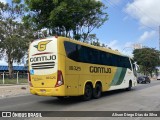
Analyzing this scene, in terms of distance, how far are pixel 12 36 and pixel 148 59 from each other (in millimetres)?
46378

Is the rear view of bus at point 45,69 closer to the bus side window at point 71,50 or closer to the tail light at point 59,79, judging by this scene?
the tail light at point 59,79

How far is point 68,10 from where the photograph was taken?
24641 millimetres

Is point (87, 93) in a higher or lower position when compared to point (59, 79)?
lower

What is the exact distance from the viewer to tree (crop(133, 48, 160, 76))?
88188 millimetres

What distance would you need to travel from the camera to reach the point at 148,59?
288 feet

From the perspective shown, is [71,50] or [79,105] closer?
[79,105]

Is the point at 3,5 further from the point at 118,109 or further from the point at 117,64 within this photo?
the point at 118,109

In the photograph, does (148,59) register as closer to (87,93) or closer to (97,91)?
(97,91)

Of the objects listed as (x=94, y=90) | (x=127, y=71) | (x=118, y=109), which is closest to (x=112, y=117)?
(x=118, y=109)

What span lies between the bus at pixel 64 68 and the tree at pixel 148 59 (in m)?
72.1

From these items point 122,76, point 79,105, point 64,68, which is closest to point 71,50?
Result: point 64,68

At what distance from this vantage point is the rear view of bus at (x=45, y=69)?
14523 mm

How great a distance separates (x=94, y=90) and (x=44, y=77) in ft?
12.7

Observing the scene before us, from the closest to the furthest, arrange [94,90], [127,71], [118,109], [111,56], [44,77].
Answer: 1. [118,109]
2. [44,77]
3. [94,90]
4. [111,56]
5. [127,71]
